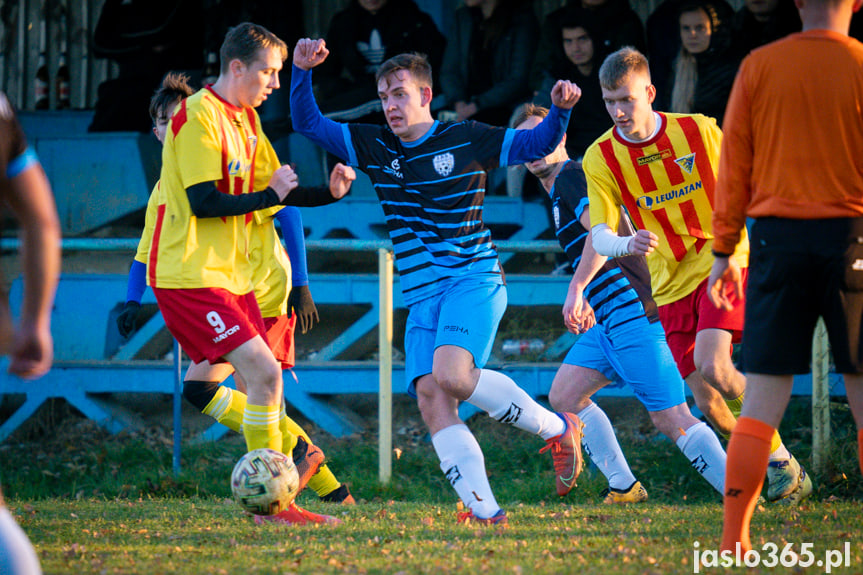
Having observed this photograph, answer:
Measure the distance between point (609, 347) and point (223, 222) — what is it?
235 cm

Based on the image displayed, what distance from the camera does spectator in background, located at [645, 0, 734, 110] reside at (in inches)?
344

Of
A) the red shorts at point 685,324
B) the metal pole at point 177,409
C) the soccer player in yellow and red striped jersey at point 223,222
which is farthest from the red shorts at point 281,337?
the red shorts at point 685,324

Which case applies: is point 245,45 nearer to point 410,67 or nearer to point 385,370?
point 410,67

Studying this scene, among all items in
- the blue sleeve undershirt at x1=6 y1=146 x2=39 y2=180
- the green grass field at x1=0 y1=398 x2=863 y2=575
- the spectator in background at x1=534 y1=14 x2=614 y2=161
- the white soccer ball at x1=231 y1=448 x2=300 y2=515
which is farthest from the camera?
the spectator in background at x1=534 y1=14 x2=614 y2=161

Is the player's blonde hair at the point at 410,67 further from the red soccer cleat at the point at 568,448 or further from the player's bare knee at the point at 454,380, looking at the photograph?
the red soccer cleat at the point at 568,448

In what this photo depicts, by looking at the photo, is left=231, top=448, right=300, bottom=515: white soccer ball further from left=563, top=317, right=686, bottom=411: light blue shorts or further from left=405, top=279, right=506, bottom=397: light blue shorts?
left=563, top=317, right=686, bottom=411: light blue shorts

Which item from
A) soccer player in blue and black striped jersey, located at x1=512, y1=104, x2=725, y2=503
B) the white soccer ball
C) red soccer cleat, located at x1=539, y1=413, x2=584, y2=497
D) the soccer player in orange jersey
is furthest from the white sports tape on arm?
the white soccer ball

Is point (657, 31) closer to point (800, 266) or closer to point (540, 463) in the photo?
point (540, 463)

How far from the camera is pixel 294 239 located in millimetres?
5188

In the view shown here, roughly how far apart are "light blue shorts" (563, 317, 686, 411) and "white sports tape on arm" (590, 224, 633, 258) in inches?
30.4

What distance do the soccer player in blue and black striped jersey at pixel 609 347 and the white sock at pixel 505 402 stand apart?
0.47 m

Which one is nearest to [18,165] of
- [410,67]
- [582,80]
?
[410,67]

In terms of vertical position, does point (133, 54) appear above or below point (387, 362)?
above

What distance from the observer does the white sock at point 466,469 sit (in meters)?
4.57
